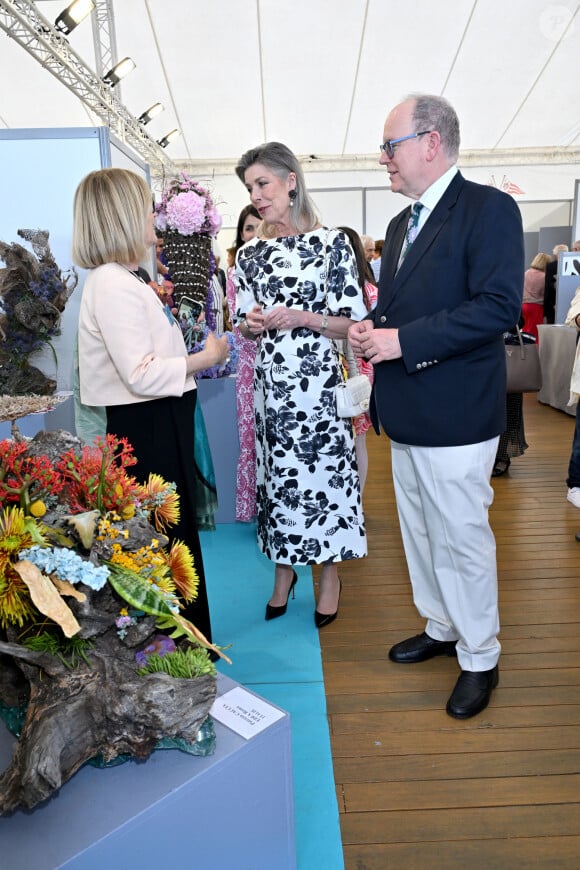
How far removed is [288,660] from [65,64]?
709cm

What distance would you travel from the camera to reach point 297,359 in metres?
2.28

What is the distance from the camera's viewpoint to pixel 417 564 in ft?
6.97

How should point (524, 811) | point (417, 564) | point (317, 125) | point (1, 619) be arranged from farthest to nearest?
point (317, 125) → point (417, 564) → point (524, 811) → point (1, 619)

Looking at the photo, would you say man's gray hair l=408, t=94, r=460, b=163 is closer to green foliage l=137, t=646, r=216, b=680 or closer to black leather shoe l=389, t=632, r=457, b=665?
green foliage l=137, t=646, r=216, b=680

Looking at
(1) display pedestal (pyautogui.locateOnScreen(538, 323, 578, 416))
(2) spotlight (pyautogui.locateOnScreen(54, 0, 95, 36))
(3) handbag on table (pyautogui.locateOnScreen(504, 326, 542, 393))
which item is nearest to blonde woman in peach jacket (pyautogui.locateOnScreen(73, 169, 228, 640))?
(3) handbag on table (pyautogui.locateOnScreen(504, 326, 542, 393))

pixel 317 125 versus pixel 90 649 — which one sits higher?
pixel 317 125

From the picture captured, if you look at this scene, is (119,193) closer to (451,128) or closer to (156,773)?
(451,128)

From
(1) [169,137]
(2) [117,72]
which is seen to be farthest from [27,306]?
(1) [169,137]

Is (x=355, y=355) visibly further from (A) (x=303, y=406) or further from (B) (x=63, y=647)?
(B) (x=63, y=647)

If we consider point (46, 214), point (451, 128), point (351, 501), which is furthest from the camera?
point (46, 214)

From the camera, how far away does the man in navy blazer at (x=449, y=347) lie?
1672mm

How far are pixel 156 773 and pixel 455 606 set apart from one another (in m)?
1.18

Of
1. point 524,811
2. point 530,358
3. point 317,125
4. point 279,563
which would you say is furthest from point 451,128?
point 317,125

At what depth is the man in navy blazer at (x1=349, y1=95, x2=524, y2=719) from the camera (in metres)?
1.67
